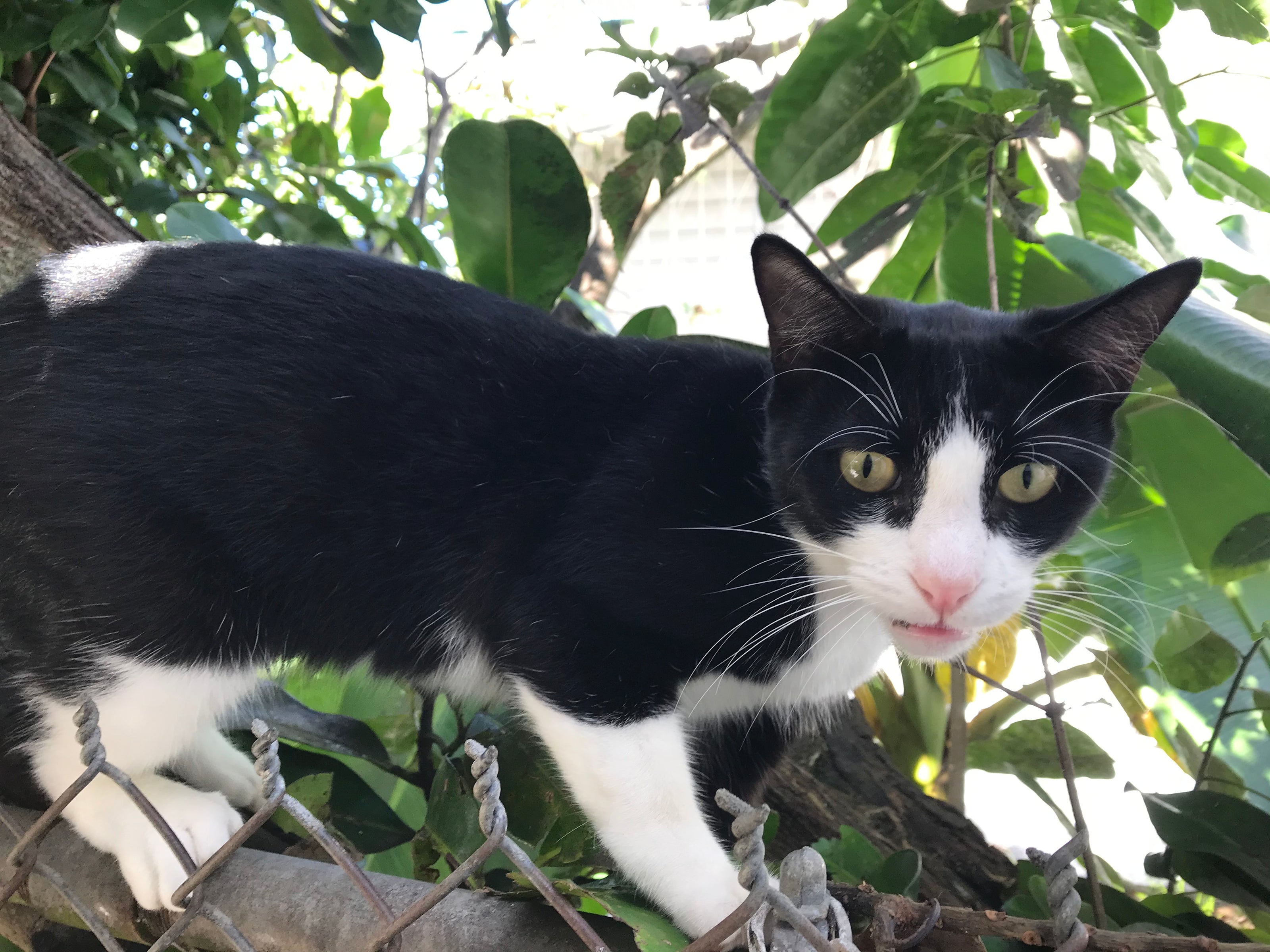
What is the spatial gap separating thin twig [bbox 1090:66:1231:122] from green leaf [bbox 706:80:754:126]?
469 millimetres

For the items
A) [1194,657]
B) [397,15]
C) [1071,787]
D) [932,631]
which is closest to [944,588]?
[932,631]

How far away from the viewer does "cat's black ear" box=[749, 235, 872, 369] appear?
0.91 meters

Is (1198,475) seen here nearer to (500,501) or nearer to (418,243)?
(500,501)

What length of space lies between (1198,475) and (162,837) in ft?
3.77

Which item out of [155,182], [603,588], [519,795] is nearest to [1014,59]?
[603,588]

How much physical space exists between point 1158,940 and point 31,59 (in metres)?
1.76

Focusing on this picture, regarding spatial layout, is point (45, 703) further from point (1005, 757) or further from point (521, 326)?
point (1005, 757)

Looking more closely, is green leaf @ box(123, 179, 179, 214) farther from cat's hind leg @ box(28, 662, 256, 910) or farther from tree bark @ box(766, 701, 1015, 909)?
tree bark @ box(766, 701, 1015, 909)

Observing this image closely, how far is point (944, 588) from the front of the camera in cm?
79

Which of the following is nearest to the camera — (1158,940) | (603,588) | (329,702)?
(1158,940)

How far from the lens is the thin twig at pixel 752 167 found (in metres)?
1.16

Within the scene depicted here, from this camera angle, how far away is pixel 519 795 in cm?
103

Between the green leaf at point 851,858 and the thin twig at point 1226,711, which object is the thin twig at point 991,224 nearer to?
the thin twig at point 1226,711

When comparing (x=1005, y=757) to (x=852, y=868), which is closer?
(x=852, y=868)
